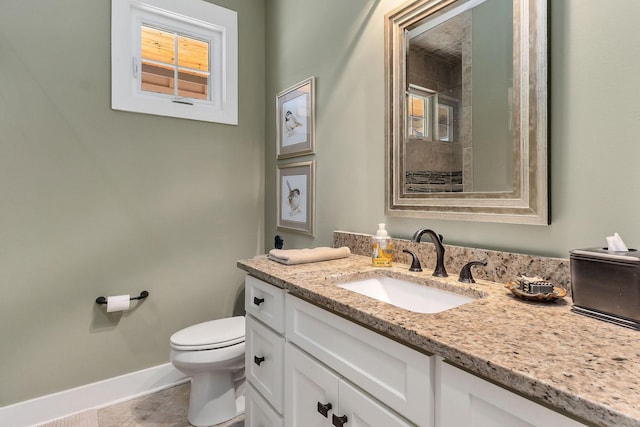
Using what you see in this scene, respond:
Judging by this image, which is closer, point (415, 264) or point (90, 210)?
point (415, 264)

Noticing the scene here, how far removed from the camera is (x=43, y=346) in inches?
70.2

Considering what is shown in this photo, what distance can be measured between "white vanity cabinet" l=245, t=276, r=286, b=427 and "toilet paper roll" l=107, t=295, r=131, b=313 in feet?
3.11

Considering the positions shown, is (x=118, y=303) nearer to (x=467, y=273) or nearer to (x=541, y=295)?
(x=467, y=273)

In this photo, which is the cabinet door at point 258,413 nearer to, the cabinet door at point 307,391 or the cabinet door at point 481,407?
the cabinet door at point 307,391

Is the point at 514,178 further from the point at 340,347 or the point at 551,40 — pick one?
the point at 340,347

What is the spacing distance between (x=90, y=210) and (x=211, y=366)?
113 cm

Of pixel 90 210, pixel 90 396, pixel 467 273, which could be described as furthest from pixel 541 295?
pixel 90 396

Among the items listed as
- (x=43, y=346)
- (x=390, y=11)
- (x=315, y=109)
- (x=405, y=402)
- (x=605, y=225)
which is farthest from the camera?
(x=315, y=109)

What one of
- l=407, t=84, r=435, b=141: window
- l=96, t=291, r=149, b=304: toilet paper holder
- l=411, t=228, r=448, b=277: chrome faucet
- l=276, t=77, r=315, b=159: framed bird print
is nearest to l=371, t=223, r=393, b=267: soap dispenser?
l=411, t=228, r=448, b=277: chrome faucet

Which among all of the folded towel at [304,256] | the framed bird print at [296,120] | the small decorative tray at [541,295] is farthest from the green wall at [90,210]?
the small decorative tray at [541,295]

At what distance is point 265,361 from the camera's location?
1.29 m

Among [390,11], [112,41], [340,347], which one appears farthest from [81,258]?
[390,11]

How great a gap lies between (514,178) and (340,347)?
0.74m

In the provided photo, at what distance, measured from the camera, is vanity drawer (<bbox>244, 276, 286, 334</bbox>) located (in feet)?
3.87
